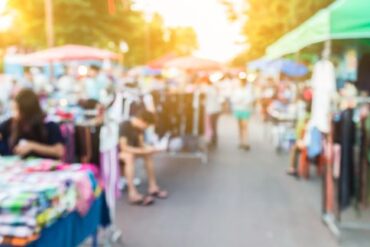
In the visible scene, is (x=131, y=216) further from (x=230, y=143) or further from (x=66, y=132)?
(x=230, y=143)

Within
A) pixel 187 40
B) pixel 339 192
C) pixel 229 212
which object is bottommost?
pixel 229 212

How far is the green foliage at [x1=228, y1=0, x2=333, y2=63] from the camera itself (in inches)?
671

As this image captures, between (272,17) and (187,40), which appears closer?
(272,17)

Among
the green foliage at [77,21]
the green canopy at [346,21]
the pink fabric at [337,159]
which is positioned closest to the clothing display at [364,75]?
the pink fabric at [337,159]

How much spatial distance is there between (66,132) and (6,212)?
2.42 meters

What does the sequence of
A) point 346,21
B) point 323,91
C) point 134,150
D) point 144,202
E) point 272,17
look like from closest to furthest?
point 346,21 < point 323,91 < point 144,202 < point 134,150 < point 272,17

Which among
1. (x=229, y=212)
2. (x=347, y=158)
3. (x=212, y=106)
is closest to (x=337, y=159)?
(x=347, y=158)

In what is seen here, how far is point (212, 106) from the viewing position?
13.6 metres

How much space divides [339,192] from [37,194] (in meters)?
3.76

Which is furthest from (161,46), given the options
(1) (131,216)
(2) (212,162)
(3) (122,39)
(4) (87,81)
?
(1) (131,216)

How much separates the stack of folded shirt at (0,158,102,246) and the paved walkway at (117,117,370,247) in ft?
5.88

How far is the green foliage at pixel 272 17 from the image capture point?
17047 mm

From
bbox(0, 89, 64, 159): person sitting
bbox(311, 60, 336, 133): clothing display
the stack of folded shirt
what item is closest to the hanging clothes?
bbox(311, 60, 336, 133): clothing display

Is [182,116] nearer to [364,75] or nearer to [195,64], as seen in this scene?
[195,64]
